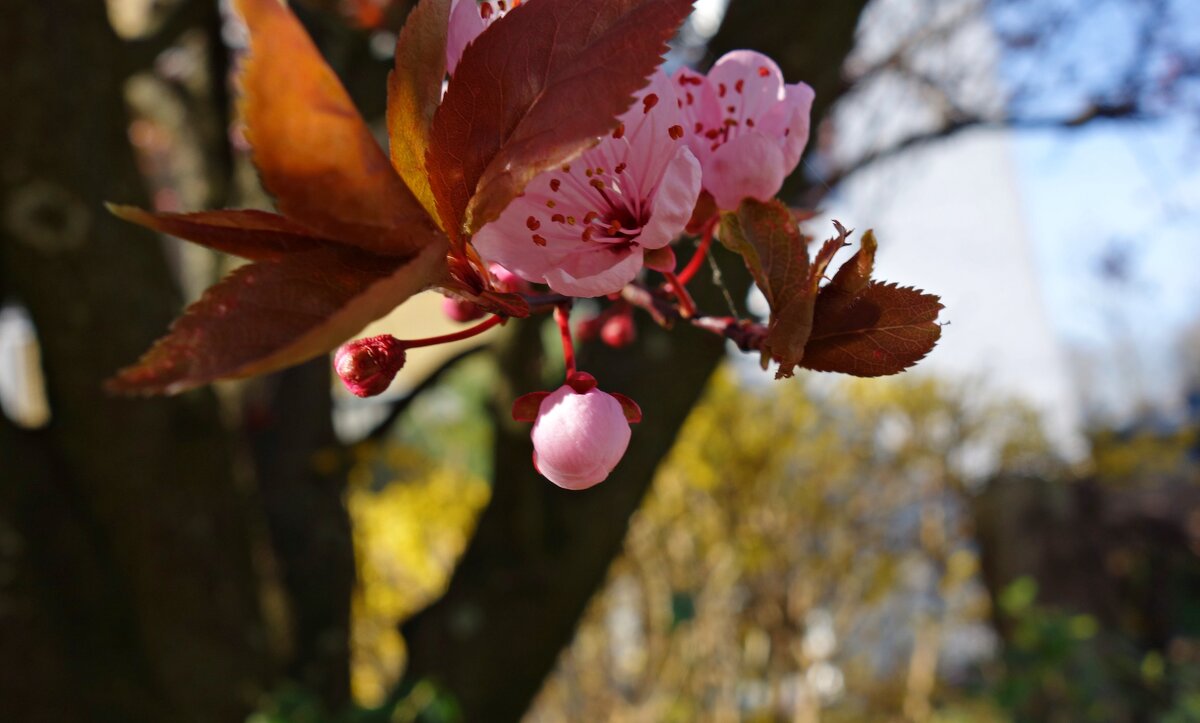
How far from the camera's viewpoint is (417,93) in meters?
0.34

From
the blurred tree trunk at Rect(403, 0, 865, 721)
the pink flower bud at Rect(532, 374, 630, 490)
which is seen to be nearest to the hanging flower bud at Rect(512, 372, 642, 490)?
the pink flower bud at Rect(532, 374, 630, 490)

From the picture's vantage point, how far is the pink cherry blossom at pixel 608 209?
1.21 ft

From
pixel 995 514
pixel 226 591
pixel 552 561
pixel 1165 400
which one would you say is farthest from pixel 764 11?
pixel 1165 400

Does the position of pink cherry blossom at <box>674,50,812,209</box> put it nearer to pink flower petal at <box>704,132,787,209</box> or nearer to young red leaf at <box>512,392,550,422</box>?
pink flower petal at <box>704,132,787,209</box>

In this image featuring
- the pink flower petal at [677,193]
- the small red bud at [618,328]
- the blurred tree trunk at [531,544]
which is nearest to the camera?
the pink flower petal at [677,193]

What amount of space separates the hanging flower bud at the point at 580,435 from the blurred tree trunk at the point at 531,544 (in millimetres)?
956

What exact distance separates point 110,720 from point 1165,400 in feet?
19.3

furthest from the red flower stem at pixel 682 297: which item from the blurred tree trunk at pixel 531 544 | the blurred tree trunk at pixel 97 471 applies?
the blurred tree trunk at pixel 97 471

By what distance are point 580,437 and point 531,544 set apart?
1.30 m

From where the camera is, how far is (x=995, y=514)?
153 inches

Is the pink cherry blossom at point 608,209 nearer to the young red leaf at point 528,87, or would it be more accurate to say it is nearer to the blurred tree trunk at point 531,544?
the young red leaf at point 528,87

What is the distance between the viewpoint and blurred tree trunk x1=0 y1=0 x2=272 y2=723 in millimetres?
1449

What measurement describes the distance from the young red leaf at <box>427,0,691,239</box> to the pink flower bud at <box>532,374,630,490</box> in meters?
0.09

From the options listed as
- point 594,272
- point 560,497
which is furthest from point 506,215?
point 560,497
